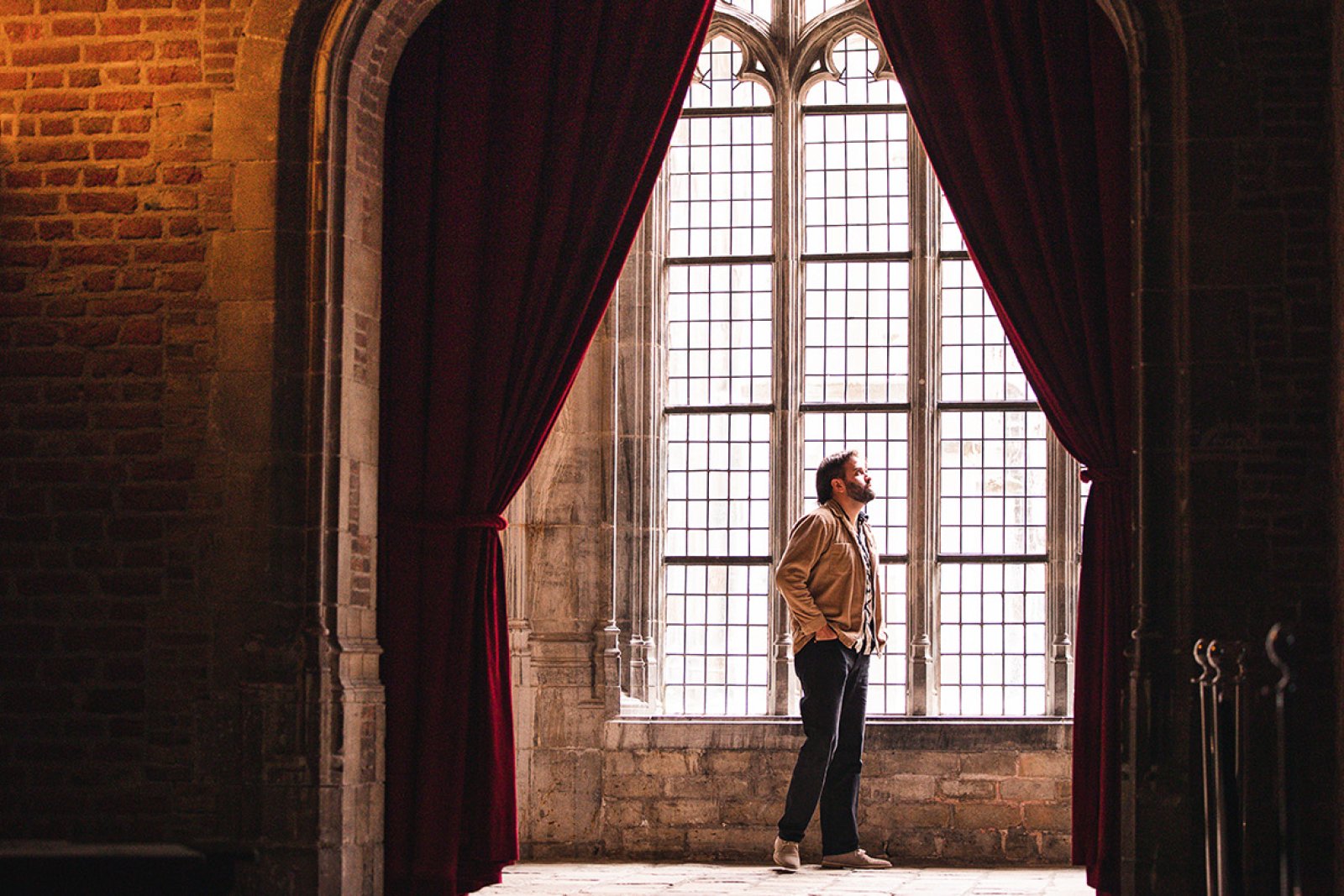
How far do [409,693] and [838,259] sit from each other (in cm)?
321

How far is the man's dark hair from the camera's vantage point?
7828mm

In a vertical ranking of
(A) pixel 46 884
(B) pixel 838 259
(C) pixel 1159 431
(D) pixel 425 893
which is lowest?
(D) pixel 425 893

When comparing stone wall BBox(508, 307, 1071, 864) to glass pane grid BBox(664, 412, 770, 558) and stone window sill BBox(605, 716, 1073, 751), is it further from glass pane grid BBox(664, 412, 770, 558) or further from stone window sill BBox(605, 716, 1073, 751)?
glass pane grid BBox(664, 412, 770, 558)

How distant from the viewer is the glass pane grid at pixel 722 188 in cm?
903

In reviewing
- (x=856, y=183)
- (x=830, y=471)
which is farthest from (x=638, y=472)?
(x=856, y=183)

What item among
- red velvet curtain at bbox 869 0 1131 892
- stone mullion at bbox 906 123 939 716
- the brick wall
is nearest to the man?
stone mullion at bbox 906 123 939 716

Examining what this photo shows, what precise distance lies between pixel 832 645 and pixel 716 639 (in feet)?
4.18

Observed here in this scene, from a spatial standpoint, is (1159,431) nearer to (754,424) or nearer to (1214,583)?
(1214,583)

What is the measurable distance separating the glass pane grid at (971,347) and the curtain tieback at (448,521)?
8.62 ft

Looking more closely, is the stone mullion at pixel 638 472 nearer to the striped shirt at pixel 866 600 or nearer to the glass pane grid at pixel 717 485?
the glass pane grid at pixel 717 485

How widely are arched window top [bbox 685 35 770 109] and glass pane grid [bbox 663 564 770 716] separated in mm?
2308

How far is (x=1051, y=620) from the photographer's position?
334 inches

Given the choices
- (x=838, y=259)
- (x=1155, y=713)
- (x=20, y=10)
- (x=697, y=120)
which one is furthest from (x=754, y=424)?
(x=20, y=10)

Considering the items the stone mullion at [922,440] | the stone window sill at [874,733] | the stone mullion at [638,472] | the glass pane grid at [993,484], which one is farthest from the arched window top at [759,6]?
the stone window sill at [874,733]
